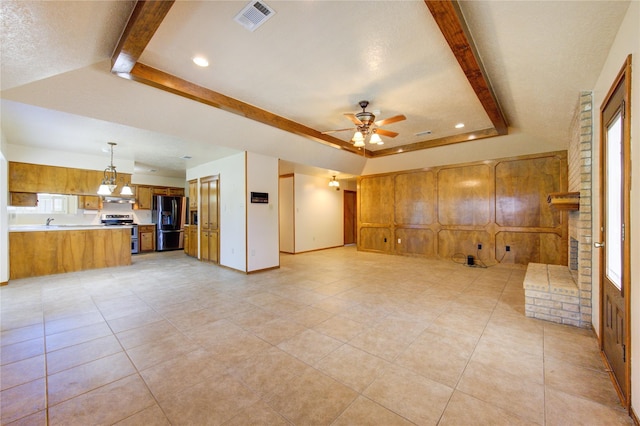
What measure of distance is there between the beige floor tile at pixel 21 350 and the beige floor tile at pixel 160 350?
2.87ft

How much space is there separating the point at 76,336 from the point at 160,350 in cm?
110

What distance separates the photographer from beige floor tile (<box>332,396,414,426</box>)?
1553mm

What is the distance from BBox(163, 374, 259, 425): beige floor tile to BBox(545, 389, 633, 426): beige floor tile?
1929mm

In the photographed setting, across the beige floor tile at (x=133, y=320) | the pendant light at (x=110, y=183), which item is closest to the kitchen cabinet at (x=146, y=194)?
the pendant light at (x=110, y=183)

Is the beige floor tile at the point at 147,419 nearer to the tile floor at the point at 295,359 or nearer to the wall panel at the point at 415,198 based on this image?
the tile floor at the point at 295,359

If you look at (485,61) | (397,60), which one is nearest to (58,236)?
(397,60)

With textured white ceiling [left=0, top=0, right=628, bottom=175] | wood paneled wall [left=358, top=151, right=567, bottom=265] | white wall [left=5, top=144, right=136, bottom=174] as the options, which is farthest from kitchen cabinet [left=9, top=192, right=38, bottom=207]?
wood paneled wall [left=358, top=151, right=567, bottom=265]

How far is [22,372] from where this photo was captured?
2082 millimetres

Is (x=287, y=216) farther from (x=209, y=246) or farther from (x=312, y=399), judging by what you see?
(x=312, y=399)

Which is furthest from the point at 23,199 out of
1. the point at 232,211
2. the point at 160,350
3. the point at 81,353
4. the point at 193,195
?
the point at 160,350

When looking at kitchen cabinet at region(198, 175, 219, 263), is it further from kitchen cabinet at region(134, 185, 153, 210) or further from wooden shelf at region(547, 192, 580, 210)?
wooden shelf at region(547, 192, 580, 210)

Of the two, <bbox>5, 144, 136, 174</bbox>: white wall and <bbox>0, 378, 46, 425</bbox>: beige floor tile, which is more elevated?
<bbox>5, 144, 136, 174</bbox>: white wall

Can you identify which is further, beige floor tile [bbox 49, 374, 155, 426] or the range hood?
the range hood

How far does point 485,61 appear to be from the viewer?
8.90 feet
